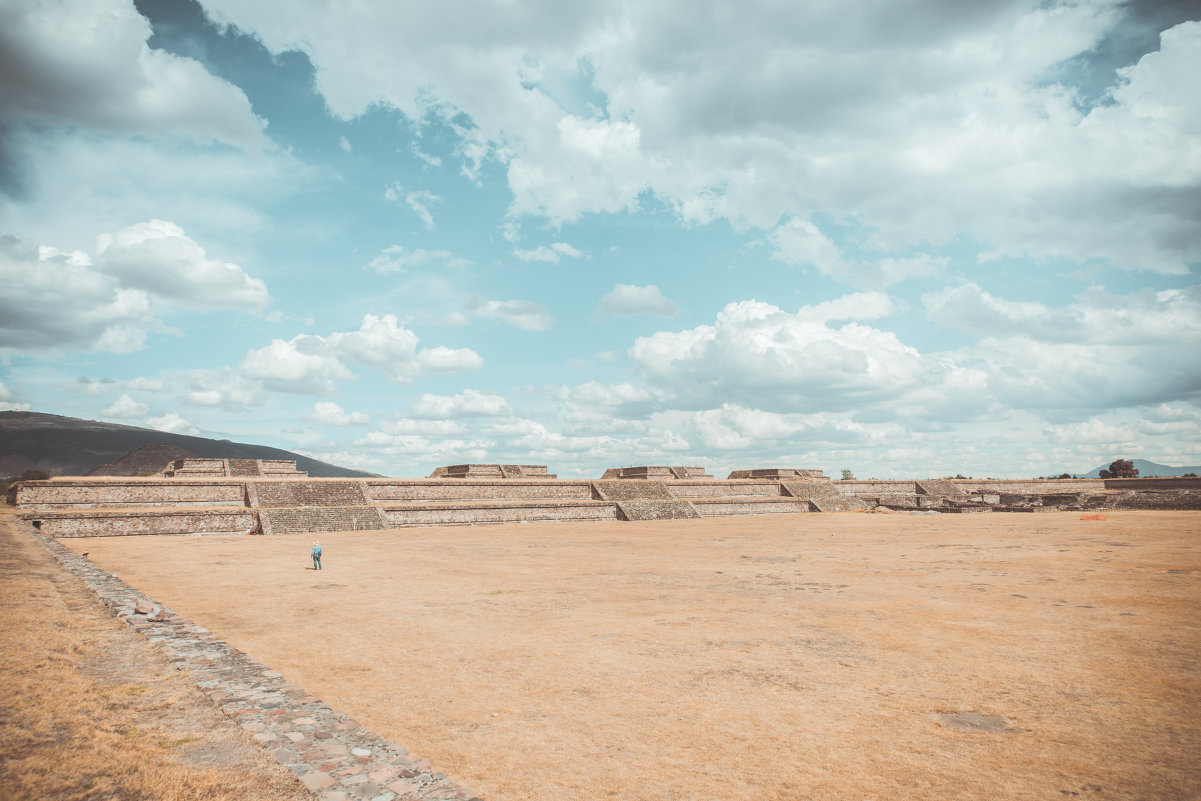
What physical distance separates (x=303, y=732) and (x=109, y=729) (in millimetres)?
1252

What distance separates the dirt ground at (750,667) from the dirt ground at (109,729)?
114 centimetres

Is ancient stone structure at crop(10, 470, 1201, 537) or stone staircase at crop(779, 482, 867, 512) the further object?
stone staircase at crop(779, 482, 867, 512)

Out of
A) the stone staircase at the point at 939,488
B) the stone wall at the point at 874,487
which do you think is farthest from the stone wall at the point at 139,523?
the stone staircase at the point at 939,488

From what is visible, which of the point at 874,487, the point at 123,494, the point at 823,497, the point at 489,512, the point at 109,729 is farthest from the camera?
the point at 874,487

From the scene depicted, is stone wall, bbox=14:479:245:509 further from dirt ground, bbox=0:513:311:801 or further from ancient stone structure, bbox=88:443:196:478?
dirt ground, bbox=0:513:311:801

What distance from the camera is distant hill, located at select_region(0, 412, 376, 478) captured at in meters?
91.2

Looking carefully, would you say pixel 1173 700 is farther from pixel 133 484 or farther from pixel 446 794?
pixel 133 484

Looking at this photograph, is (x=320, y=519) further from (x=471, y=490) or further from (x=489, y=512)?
(x=471, y=490)

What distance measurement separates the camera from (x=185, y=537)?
20.9 m

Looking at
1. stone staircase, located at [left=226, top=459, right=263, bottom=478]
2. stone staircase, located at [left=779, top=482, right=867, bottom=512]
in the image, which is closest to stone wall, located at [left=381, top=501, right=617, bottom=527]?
stone staircase, located at [left=226, top=459, right=263, bottom=478]

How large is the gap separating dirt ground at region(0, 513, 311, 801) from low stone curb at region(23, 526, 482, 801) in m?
0.15

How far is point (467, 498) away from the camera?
32719 mm

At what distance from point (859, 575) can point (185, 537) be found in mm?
22005

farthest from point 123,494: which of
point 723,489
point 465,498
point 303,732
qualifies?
point 723,489
